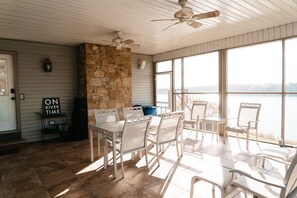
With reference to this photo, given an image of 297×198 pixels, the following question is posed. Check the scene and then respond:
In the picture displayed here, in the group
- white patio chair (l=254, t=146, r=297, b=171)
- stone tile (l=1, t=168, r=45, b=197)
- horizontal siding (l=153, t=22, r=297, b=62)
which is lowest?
stone tile (l=1, t=168, r=45, b=197)

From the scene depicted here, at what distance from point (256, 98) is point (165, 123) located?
112 inches

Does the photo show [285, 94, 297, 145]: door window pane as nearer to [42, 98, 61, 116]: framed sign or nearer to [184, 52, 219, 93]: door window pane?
[184, 52, 219, 93]: door window pane

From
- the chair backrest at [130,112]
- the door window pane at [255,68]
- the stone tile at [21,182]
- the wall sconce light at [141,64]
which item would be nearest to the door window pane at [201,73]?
the door window pane at [255,68]

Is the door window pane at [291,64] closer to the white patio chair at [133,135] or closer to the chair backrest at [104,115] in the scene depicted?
the white patio chair at [133,135]

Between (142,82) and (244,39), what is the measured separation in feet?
12.1

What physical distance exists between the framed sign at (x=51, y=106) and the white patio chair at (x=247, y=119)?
4509mm

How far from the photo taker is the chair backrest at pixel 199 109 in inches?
206

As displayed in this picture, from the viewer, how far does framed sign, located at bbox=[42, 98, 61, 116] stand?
206 inches

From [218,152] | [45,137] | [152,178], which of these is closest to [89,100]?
[45,137]

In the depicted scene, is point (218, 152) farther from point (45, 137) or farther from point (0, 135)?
point (0, 135)

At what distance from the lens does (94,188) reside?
2.64 m

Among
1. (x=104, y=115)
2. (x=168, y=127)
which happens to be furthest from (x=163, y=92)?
(x=168, y=127)

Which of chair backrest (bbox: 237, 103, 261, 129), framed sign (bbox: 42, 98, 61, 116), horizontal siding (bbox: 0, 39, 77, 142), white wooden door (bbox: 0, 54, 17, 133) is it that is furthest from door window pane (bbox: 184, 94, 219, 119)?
white wooden door (bbox: 0, 54, 17, 133)

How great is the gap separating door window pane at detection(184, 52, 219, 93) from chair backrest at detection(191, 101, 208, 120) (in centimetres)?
63
